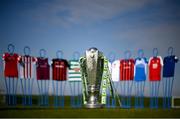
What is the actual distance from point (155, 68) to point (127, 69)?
0.52 metres

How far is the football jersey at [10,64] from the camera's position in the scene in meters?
4.99

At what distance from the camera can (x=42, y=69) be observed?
16.8ft

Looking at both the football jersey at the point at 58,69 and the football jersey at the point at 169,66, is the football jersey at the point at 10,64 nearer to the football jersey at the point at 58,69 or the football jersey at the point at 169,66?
the football jersey at the point at 58,69

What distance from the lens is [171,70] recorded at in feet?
16.9

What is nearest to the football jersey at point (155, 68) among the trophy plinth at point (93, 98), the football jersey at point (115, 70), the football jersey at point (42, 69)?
the football jersey at point (115, 70)

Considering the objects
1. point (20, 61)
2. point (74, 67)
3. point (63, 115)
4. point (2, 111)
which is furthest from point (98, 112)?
point (20, 61)

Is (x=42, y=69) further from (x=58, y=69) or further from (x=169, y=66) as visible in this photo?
(x=169, y=66)

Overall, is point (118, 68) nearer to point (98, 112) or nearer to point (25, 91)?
point (98, 112)

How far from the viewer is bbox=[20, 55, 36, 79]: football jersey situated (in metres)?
5.00

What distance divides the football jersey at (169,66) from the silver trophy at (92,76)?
1239 mm

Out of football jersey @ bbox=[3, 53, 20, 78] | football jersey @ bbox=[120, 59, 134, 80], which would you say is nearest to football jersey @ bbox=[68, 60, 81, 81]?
football jersey @ bbox=[120, 59, 134, 80]

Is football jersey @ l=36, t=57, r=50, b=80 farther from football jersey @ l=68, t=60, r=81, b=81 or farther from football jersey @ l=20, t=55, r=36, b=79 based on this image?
football jersey @ l=68, t=60, r=81, b=81

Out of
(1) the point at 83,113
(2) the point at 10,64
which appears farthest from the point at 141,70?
(2) the point at 10,64

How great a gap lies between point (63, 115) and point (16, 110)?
2.36 feet
